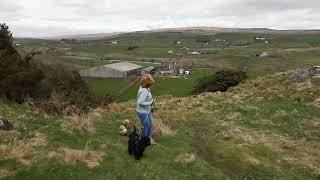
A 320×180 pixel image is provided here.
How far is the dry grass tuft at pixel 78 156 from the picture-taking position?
13239 mm

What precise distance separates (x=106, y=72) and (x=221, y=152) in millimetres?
111226

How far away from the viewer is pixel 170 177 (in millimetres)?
12930

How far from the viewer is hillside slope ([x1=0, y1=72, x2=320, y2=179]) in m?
12.9

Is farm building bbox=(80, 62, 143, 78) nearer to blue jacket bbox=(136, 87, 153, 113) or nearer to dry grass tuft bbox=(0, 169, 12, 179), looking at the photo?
blue jacket bbox=(136, 87, 153, 113)

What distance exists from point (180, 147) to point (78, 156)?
17.0ft

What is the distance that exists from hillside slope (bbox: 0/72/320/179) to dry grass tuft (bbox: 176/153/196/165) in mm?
37

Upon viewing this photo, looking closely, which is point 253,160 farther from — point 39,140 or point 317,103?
point 317,103

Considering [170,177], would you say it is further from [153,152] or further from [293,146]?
[293,146]

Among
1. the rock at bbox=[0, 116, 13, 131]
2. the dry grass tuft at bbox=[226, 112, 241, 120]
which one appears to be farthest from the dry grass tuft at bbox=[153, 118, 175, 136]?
the dry grass tuft at bbox=[226, 112, 241, 120]

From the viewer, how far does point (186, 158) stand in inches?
604

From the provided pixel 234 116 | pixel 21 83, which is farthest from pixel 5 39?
pixel 234 116

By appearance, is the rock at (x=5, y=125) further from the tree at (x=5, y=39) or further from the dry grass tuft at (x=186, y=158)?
the tree at (x=5, y=39)

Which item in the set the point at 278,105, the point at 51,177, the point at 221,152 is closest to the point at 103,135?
the point at 221,152

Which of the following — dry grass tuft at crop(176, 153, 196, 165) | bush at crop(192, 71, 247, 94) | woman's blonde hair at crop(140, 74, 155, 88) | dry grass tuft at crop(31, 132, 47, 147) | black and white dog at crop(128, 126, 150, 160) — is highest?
woman's blonde hair at crop(140, 74, 155, 88)
